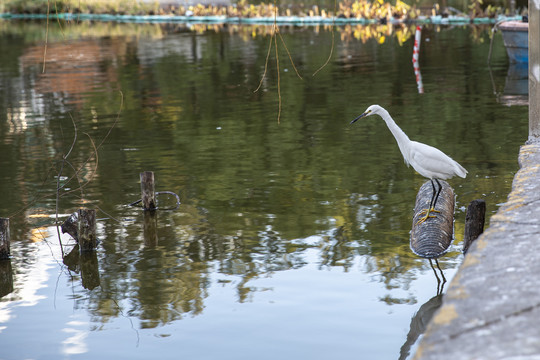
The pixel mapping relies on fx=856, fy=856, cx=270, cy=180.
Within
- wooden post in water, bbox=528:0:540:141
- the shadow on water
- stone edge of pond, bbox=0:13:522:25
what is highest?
stone edge of pond, bbox=0:13:522:25

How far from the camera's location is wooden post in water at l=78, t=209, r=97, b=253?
30.2 feet

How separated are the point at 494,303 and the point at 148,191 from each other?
7436 mm

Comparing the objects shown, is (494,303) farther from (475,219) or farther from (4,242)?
(4,242)

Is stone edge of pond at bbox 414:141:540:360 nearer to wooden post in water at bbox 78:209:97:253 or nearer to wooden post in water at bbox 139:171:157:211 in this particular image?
wooden post in water at bbox 78:209:97:253

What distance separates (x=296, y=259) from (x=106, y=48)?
2729cm

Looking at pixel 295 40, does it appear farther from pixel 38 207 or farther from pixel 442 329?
pixel 442 329

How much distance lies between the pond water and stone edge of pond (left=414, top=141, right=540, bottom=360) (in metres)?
1.66

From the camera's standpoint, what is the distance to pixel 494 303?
3.95 metres

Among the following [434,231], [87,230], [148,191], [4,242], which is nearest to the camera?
[434,231]

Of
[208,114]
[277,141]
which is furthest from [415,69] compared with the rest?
[277,141]

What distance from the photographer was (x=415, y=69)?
2500 centimetres

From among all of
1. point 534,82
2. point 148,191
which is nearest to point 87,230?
point 148,191

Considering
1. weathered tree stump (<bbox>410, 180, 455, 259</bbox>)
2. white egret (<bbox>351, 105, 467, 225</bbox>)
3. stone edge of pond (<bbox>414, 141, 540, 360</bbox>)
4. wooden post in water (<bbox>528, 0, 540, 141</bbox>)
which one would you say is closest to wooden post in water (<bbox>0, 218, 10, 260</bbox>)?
white egret (<bbox>351, 105, 467, 225</bbox>)

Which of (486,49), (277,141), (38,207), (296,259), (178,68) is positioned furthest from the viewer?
(486,49)
